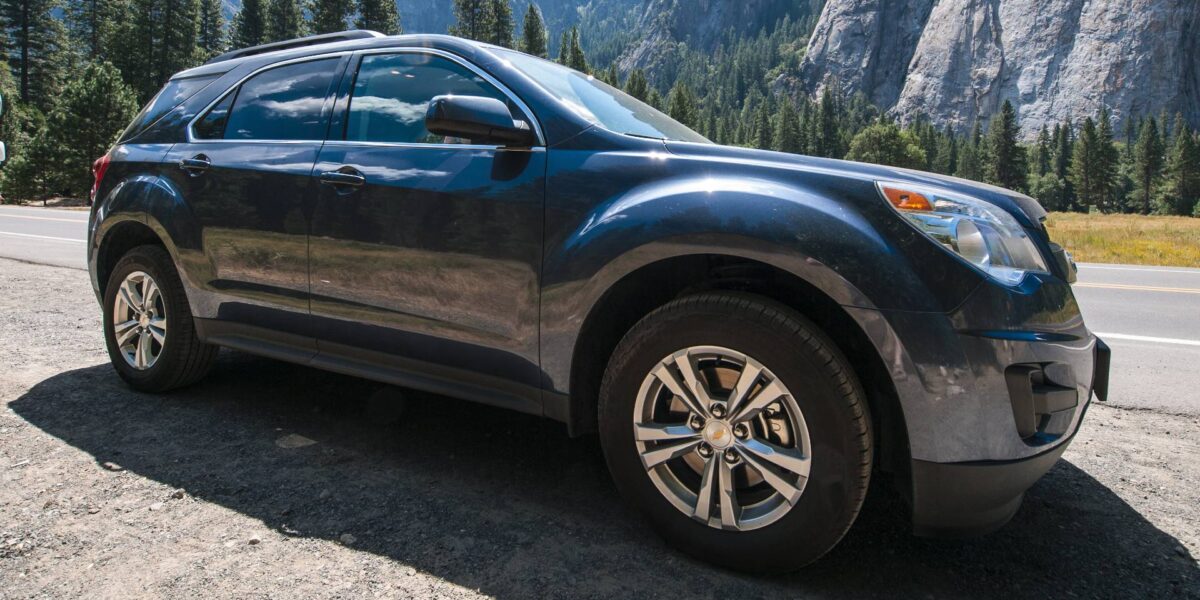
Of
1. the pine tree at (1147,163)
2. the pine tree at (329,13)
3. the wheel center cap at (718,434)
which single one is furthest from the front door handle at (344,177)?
the pine tree at (1147,163)

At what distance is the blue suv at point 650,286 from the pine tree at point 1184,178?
343 ft

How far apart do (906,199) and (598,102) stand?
4.50 ft

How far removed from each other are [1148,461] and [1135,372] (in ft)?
6.71

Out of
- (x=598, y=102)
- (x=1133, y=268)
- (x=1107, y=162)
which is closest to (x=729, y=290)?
(x=598, y=102)

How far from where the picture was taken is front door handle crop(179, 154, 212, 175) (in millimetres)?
3375

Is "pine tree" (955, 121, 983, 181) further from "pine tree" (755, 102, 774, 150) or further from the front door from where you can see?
the front door

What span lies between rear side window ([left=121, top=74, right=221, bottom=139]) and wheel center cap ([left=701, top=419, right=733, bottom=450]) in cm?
319

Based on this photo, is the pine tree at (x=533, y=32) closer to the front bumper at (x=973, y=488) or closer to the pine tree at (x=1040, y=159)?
the front bumper at (x=973, y=488)

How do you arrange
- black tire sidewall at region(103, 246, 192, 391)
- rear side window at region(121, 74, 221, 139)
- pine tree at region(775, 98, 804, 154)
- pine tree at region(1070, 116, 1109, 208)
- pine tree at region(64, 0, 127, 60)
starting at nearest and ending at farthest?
black tire sidewall at region(103, 246, 192, 391), rear side window at region(121, 74, 221, 139), pine tree at region(64, 0, 127, 60), pine tree at region(1070, 116, 1109, 208), pine tree at region(775, 98, 804, 154)

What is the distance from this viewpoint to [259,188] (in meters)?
3.17

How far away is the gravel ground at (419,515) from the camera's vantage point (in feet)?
6.77

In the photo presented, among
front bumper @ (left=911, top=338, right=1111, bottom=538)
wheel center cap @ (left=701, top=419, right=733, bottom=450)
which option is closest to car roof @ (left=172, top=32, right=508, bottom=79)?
wheel center cap @ (left=701, top=419, right=733, bottom=450)

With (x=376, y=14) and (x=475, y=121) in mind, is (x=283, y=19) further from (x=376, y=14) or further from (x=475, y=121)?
(x=475, y=121)

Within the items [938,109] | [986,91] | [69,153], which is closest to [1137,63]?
[986,91]
